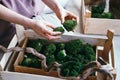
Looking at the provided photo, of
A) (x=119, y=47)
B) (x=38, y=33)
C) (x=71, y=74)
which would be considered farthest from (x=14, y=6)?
(x=119, y=47)

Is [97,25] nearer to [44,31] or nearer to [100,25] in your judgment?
[100,25]

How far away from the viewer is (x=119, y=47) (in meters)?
1.23

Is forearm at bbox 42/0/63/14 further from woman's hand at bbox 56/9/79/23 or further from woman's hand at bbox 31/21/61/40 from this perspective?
woman's hand at bbox 31/21/61/40

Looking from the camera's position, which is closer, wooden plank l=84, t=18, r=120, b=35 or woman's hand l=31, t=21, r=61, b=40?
woman's hand l=31, t=21, r=61, b=40

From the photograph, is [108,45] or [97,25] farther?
[97,25]

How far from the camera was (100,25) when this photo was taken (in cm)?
127

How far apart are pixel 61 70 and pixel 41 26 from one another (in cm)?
21

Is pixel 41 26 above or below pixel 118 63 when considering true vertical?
above

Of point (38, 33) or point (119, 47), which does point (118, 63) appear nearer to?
point (119, 47)

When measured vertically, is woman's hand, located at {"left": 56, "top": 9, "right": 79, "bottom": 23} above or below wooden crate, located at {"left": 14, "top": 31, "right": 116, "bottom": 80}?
above

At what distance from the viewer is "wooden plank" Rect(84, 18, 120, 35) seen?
4.11ft

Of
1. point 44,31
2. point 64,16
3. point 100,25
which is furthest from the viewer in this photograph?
point 100,25

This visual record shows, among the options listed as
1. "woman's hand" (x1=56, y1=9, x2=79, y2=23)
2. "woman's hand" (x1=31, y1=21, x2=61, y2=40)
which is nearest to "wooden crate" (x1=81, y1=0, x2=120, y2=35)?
"woman's hand" (x1=56, y1=9, x2=79, y2=23)

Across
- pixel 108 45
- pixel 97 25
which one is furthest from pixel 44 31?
pixel 97 25
